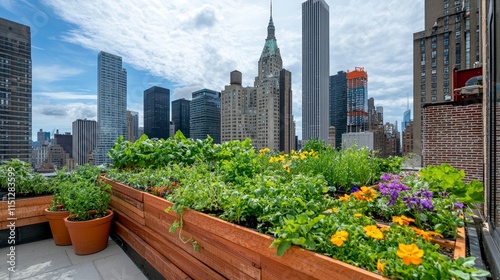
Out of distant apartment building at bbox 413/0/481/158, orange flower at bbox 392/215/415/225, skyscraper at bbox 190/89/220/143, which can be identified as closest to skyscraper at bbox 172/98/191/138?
skyscraper at bbox 190/89/220/143

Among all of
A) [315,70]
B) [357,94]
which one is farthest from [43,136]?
[315,70]

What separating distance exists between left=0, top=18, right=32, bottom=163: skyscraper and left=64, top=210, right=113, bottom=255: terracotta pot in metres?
1.57

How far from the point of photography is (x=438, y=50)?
34.5 m

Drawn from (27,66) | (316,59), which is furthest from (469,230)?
(316,59)

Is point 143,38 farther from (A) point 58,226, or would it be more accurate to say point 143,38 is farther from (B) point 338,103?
(B) point 338,103

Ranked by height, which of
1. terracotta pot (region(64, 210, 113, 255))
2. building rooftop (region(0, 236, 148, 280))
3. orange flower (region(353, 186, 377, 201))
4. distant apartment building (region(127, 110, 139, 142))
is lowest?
building rooftop (region(0, 236, 148, 280))

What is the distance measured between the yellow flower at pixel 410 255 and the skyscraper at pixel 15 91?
404 centimetres

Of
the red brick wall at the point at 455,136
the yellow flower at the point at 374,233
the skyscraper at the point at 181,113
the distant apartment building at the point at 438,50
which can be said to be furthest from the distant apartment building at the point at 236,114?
the distant apartment building at the point at 438,50

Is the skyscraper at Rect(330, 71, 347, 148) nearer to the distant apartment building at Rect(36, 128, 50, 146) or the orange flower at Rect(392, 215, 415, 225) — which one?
the distant apartment building at Rect(36, 128, 50, 146)

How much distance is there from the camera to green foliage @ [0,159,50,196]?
9.14 feet

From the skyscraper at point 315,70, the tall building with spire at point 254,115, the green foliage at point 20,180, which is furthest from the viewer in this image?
the skyscraper at point 315,70

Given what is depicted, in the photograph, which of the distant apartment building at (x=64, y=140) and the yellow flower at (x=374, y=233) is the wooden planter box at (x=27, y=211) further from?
the yellow flower at (x=374, y=233)

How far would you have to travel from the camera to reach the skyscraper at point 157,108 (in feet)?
21.3

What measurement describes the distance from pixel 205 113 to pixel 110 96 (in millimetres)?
2758
